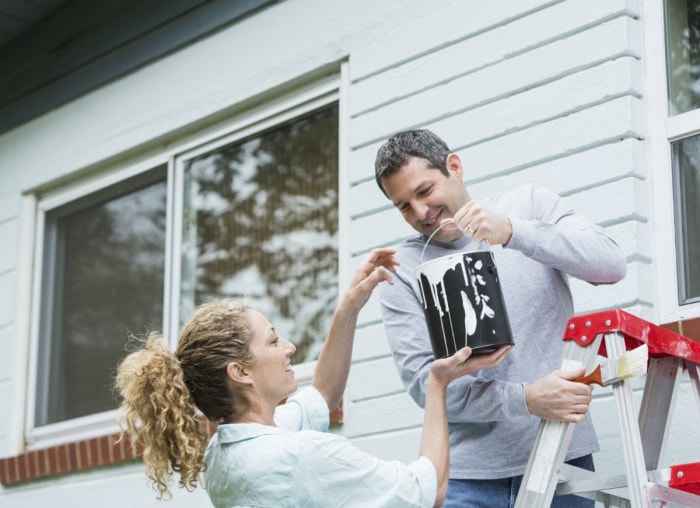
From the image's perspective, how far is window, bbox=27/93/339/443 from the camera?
4.77 metres

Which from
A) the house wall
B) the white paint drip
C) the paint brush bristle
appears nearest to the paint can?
the white paint drip

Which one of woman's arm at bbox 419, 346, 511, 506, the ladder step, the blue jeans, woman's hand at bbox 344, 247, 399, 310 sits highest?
woman's hand at bbox 344, 247, 399, 310

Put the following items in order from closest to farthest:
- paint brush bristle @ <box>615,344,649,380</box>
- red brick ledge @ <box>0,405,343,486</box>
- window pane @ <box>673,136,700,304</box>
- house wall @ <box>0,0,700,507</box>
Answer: paint brush bristle @ <box>615,344,649,380</box>, window pane @ <box>673,136,700,304</box>, house wall @ <box>0,0,700,507</box>, red brick ledge @ <box>0,405,343,486</box>

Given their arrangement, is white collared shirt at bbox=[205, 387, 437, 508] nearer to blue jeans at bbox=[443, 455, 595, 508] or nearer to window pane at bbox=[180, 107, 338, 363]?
blue jeans at bbox=[443, 455, 595, 508]

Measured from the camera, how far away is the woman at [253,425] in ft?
8.21

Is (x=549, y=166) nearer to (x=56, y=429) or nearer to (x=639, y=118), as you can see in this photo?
(x=639, y=118)

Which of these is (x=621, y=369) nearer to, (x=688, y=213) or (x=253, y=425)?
(x=253, y=425)

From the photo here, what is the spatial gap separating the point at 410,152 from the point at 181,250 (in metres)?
2.56

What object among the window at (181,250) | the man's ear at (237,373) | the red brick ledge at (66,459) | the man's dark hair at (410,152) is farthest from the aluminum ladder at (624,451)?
the red brick ledge at (66,459)

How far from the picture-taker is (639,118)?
351 centimetres

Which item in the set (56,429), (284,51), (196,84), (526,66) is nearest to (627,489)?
(526,66)

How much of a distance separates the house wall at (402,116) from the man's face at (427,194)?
754mm

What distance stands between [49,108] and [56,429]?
63.3 inches

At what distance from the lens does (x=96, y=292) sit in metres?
5.77
